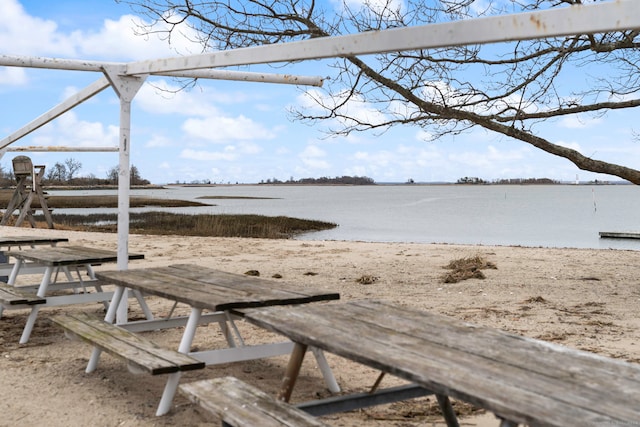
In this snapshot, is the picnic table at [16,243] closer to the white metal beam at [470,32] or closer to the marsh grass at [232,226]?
the white metal beam at [470,32]

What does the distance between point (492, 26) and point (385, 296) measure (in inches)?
187

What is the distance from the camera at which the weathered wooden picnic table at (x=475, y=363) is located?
77.9 inches

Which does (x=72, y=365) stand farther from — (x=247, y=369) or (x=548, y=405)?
(x=548, y=405)

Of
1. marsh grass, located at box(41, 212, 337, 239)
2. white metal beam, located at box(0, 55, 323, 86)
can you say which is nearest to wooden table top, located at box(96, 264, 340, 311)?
white metal beam, located at box(0, 55, 323, 86)

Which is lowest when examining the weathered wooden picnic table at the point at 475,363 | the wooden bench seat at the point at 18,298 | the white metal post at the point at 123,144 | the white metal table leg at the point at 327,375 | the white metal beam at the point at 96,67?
the white metal table leg at the point at 327,375

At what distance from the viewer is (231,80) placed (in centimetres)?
666

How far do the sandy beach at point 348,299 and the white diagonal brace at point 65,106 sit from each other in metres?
2.07

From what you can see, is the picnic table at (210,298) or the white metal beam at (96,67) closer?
the picnic table at (210,298)

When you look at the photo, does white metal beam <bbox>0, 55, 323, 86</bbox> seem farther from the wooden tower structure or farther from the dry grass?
the wooden tower structure

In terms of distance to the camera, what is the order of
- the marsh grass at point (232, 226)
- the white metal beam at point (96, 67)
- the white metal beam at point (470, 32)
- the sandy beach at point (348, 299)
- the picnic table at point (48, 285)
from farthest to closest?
the marsh grass at point (232, 226) → the white metal beam at point (96, 67) → the picnic table at point (48, 285) → the sandy beach at point (348, 299) → the white metal beam at point (470, 32)

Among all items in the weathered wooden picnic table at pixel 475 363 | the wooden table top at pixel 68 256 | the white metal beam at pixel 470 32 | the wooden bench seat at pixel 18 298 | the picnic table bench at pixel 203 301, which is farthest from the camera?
the wooden table top at pixel 68 256

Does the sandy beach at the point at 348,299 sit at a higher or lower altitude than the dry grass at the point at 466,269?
lower

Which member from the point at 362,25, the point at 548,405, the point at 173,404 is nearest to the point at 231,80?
the point at 362,25

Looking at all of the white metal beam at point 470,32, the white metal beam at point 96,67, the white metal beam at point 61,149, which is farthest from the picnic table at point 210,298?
the white metal beam at point 61,149
